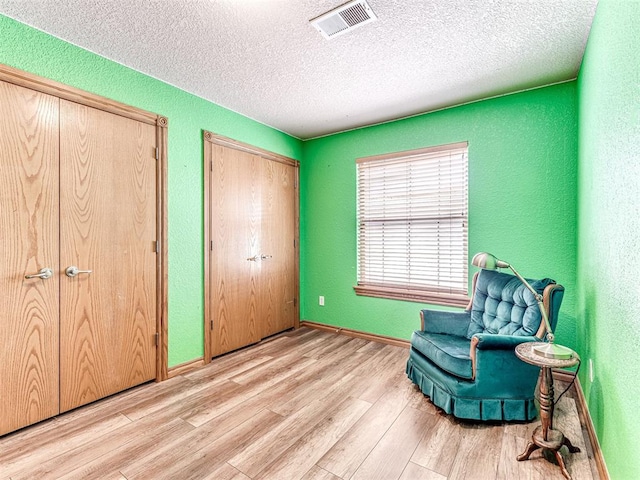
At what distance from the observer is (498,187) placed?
2.98 metres

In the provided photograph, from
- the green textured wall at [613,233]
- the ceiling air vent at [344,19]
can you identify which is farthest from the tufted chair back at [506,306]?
the ceiling air vent at [344,19]

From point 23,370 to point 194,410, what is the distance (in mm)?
1049

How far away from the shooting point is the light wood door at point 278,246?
147 inches

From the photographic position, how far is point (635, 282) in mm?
1175

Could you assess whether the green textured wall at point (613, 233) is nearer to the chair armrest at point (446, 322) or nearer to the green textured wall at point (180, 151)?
the chair armrest at point (446, 322)

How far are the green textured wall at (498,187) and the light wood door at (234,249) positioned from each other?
3.24 feet

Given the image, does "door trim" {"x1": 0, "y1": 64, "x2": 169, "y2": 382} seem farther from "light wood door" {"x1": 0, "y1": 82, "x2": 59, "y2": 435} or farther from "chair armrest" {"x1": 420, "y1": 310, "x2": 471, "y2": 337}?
"chair armrest" {"x1": 420, "y1": 310, "x2": 471, "y2": 337}

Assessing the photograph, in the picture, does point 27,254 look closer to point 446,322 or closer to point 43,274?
point 43,274

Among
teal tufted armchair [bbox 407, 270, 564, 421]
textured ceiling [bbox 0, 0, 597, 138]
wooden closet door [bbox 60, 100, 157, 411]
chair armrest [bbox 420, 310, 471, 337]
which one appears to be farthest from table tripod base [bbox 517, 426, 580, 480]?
wooden closet door [bbox 60, 100, 157, 411]

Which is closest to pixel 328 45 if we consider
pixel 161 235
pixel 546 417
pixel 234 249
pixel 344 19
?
pixel 344 19

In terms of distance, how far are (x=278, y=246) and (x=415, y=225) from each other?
5.26ft

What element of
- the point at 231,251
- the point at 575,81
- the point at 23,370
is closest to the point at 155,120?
the point at 231,251

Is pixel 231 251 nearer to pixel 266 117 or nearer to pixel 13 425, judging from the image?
pixel 266 117

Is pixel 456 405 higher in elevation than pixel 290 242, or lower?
lower
